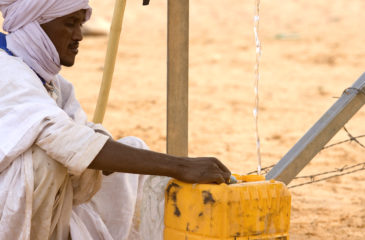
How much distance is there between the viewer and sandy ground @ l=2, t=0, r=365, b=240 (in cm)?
550

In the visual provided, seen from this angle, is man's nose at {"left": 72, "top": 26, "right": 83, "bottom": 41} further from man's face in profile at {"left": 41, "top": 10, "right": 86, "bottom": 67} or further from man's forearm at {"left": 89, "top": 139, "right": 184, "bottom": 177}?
man's forearm at {"left": 89, "top": 139, "right": 184, "bottom": 177}

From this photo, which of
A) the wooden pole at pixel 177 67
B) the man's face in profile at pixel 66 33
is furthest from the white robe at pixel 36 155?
the wooden pole at pixel 177 67

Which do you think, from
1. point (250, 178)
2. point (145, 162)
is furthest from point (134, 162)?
point (250, 178)

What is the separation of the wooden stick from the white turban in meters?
1.20

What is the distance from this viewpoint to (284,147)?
688 cm

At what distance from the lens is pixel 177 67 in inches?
127

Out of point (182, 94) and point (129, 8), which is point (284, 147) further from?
point (129, 8)

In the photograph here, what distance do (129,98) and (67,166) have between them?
20.8 feet

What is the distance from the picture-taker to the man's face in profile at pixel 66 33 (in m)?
2.94

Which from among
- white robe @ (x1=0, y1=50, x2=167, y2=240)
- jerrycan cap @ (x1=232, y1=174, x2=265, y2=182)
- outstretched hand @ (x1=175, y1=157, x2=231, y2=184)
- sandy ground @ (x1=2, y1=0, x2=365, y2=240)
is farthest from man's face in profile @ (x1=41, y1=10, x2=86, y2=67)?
sandy ground @ (x1=2, y1=0, x2=365, y2=240)

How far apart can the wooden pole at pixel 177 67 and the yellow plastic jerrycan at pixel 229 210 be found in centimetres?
67

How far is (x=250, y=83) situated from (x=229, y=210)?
7.38 meters

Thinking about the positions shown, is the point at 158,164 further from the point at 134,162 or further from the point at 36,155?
the point at 36,155

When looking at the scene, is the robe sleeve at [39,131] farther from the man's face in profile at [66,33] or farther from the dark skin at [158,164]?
the man's face in profile at [66,33]
